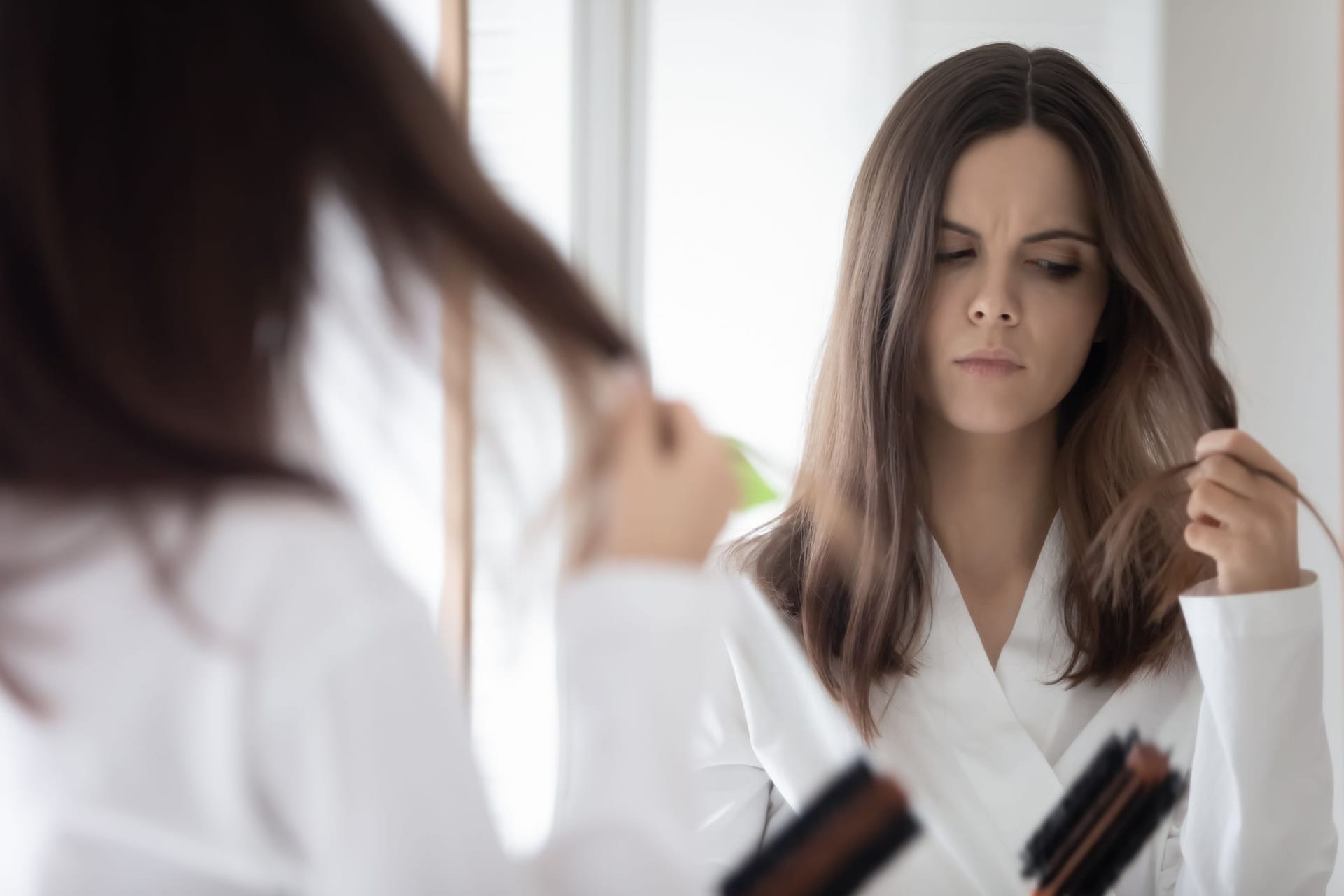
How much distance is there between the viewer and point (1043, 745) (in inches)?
35.3

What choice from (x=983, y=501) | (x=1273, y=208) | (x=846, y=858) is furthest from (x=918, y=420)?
(x=1273, y=208)

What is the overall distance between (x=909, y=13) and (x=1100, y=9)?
0.24m

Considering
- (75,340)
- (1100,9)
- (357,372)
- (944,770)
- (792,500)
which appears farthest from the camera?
(1100,9)

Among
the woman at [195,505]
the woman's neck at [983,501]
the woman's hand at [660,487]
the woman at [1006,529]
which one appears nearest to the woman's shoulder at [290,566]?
the woman at [195,505]

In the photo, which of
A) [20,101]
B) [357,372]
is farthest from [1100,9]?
[20,101]

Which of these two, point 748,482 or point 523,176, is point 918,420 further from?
point 523,176

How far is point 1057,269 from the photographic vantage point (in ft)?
2.97

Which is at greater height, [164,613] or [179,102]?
[179,102]

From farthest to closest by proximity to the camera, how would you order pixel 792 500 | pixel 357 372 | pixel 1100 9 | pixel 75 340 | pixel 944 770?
pixel 1100 9 < pixel 792 500 < pixel 944 770 < pixel 357 372 < pixel 75 340

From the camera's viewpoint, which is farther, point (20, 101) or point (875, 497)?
point (875, 497)

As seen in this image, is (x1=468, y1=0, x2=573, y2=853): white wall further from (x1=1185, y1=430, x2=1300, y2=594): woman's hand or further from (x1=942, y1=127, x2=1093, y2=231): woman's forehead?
(x1=1185, y1=430, x2=1300, y2=594): woman's hand

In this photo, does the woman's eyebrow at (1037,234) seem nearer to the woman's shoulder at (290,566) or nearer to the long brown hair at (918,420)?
the long brown hair at (918,420)

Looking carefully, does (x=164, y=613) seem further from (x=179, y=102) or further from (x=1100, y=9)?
(x=1100, y=9)

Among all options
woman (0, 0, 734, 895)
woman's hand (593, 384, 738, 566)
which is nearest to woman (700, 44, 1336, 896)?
woman's hand (593, 384, 738, 566)
